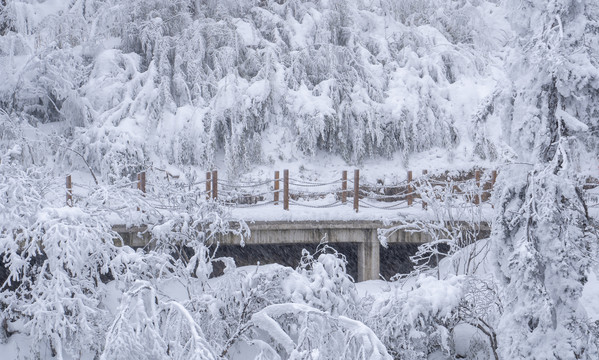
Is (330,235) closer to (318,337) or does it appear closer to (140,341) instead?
(318,337)

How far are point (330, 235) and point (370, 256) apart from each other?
1045 millimetres

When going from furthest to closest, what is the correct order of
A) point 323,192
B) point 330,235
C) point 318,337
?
point 323,192 < point 330,235 < point 318,337

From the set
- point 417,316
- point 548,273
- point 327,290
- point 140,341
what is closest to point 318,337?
point 140,341

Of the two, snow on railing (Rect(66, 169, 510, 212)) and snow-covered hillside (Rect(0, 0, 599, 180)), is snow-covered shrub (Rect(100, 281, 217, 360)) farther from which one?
snow-covered hillside (Rect(0, 0, 599, 180))

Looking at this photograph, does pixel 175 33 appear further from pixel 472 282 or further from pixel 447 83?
pixel 472 282

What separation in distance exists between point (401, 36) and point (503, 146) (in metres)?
6.60

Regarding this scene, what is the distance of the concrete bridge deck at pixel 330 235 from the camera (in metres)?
11.9

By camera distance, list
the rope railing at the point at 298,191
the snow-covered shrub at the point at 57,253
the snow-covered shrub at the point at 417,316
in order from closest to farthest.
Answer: the snow-covered shrub at the point at 57,253, the snow-covered shrub at the point at 417,316, the rope railing at the point at 298,191

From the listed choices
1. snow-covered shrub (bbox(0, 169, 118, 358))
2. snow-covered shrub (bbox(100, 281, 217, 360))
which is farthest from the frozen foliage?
snow-covered shrub (bbox(100, 281, 217, 360))

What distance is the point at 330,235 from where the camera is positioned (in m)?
12.3

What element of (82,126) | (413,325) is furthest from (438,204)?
Result: (82,126)

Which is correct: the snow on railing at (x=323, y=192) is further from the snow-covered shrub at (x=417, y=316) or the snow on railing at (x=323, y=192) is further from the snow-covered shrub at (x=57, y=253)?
the snow-covered shrub at (x=417, y=316)

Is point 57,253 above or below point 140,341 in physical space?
above

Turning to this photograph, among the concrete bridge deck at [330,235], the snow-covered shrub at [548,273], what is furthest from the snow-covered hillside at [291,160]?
the concrete bridge deck at [330,235]
